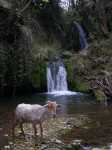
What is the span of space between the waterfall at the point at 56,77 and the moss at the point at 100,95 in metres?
4.60

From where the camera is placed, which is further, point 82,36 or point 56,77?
point 82,36

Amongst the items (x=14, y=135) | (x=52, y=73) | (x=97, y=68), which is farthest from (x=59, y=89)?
(x=14, y=135)

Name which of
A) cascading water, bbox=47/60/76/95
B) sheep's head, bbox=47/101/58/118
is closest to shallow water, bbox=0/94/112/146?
sheep's head, bbox=47/101/58/118

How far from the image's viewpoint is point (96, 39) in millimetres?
34594

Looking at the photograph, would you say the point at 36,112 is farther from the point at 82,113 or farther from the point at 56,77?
the point at 56,77

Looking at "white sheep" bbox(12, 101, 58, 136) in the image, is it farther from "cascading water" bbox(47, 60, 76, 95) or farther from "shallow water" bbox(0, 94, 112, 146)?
"cascading water" bbox(47, 60, 76, 95)

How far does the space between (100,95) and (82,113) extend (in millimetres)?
5186

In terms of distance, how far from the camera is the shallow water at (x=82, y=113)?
521 inches

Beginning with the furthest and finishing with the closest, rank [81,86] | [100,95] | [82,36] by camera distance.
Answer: [82,36], [81,86], [100,95]

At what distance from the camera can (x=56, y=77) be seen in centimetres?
2925

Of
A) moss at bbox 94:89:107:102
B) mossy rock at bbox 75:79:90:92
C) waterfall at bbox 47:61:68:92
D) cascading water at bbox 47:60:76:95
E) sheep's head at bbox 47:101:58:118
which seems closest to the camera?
sheep's head at bbox 47:101:58:118

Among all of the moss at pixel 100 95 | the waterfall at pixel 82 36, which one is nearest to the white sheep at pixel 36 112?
the moss at pixel 100 95

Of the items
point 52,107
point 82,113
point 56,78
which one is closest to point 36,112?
point 52,107

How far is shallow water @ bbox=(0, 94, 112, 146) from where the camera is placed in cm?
1324
